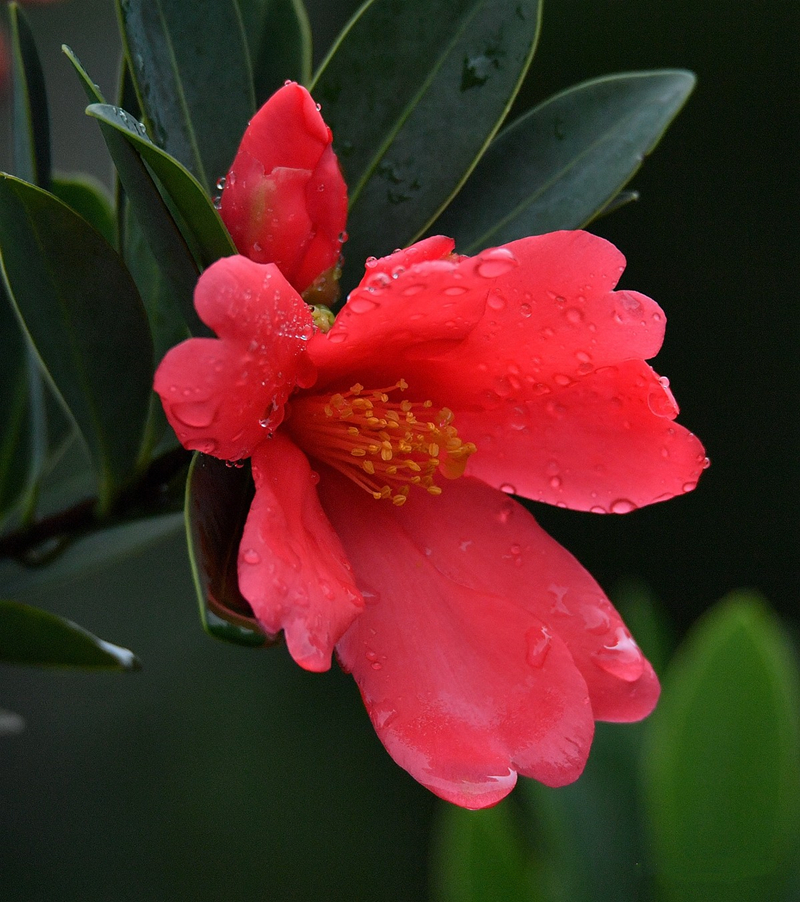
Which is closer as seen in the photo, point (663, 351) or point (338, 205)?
point (338, 205)

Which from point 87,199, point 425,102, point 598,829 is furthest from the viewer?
point 598,829

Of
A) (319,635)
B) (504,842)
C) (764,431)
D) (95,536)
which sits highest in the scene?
(319,635)

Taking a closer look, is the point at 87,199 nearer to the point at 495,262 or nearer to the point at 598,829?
the point at 495,262

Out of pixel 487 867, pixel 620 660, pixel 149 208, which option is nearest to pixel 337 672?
pixel 487 867

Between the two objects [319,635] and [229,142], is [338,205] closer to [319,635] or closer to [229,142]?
[229,142]

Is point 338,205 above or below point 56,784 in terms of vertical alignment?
above

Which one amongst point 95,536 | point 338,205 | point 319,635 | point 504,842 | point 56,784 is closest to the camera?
point 319,635

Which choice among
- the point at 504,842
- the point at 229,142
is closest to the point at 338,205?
the point at 229,142

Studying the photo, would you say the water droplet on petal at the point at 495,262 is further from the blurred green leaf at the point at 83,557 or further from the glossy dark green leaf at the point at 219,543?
the blurred green leaf at the point at 83,557
